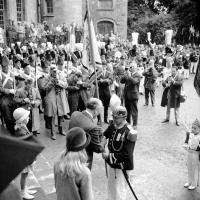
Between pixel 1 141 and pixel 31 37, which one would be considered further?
pixel 31 37

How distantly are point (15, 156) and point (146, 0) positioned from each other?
151 ft

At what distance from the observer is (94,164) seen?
7.58 metres

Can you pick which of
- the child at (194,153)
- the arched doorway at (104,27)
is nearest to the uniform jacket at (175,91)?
the child at (194,153)

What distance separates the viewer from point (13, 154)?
1.21m

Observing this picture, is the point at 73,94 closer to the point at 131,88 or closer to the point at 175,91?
the point at 131,88

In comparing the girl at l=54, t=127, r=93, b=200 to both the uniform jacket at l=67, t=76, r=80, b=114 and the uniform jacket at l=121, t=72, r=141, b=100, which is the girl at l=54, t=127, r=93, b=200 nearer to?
the uniform jacket at l=67, t=76, r=80, b=114

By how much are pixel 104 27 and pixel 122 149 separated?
3383 cm

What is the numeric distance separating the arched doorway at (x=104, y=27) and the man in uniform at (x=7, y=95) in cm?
2955

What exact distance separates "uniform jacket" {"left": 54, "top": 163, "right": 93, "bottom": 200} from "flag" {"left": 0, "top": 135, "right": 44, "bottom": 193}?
2099 mm

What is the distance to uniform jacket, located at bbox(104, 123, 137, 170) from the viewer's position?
16.6 feet

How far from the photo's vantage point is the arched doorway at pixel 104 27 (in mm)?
37688

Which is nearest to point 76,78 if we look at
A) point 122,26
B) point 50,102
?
point 50,102

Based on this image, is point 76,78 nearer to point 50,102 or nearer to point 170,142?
point 50,102

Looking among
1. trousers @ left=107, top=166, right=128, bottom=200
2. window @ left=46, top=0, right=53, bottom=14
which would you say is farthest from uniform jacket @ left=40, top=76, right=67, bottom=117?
window @ left=46, top=0, right=53, bottom=14
